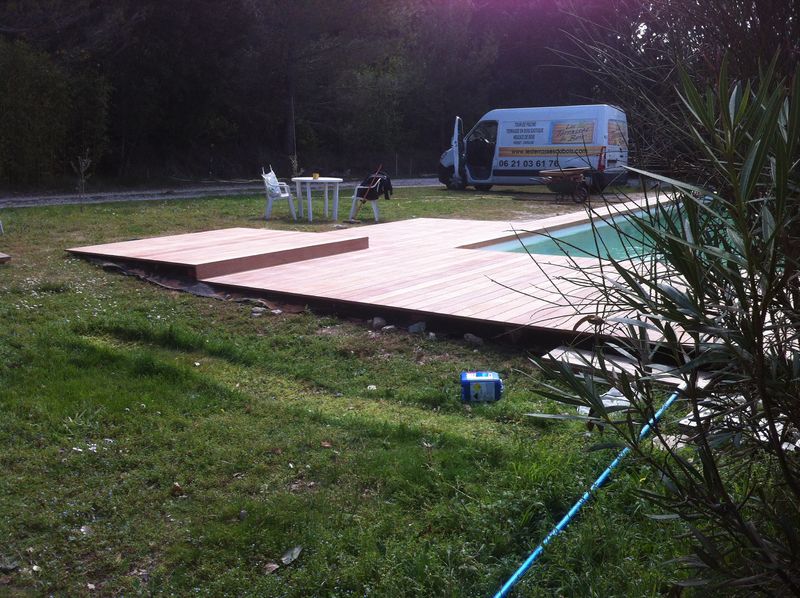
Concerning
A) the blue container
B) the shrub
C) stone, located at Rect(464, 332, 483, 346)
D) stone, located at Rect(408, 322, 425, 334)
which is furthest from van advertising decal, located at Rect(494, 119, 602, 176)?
the shrub

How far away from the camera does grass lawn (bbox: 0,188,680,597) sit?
2.32 meters

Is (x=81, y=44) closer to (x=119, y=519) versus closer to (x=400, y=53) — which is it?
(x=400, y=53)

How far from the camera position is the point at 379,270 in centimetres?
658

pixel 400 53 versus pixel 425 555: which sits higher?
pixel 400 53

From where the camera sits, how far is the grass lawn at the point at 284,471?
232 centimetres

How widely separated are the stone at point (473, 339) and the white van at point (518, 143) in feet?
45.5

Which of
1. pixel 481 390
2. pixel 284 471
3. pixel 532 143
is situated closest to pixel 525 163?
pixel 532 143

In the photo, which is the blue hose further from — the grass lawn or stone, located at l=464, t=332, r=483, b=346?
stone, located at l=464, t=332, r=483, b=346

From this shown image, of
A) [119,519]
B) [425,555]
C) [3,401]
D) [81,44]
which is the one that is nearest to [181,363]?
[3,401]

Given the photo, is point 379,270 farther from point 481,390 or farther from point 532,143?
point 532,143

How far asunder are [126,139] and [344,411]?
19.0 meters

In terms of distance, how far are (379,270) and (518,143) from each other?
13539 millimetres

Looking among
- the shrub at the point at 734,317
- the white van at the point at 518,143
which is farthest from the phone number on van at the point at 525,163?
the shrub at the point at 734,317

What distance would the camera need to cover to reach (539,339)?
15.1 feet
